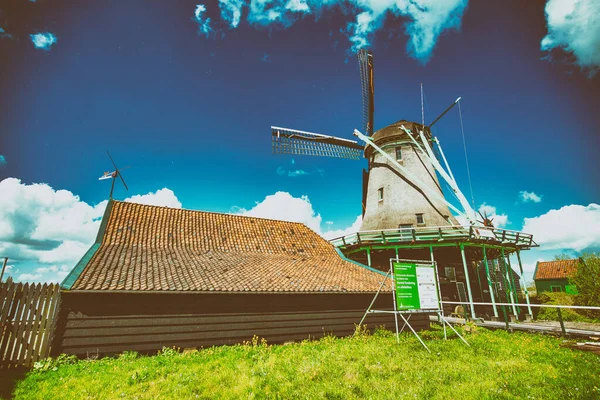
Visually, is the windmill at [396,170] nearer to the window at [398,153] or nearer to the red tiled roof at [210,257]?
the window at [398,153]

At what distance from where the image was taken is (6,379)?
22.7ft

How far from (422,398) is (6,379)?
387 inches

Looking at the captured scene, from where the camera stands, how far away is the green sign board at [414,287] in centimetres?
1002

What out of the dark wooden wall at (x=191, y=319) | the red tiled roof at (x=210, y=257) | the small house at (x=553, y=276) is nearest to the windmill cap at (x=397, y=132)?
the red tiled roof at (x=210, y=257)

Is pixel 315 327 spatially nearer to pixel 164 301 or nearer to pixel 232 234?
pixel 164 301

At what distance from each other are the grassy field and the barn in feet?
2.63

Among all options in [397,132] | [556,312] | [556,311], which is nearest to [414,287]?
[397,132]

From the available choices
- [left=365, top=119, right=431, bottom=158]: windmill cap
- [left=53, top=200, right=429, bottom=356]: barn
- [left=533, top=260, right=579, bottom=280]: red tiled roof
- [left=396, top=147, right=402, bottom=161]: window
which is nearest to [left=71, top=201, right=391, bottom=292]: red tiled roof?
[left=53, top=200, right=429, bottom=356]: barn

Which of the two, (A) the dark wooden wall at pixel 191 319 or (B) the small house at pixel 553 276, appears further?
(B) the small house at pixel 553 276

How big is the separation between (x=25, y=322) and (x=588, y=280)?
94.9ft

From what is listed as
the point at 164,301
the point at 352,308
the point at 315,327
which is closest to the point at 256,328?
the point at 315,327

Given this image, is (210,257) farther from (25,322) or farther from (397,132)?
(397,132)

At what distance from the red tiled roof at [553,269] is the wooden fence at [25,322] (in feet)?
163

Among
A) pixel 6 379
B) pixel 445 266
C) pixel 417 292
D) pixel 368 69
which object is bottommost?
pixel 6 379
